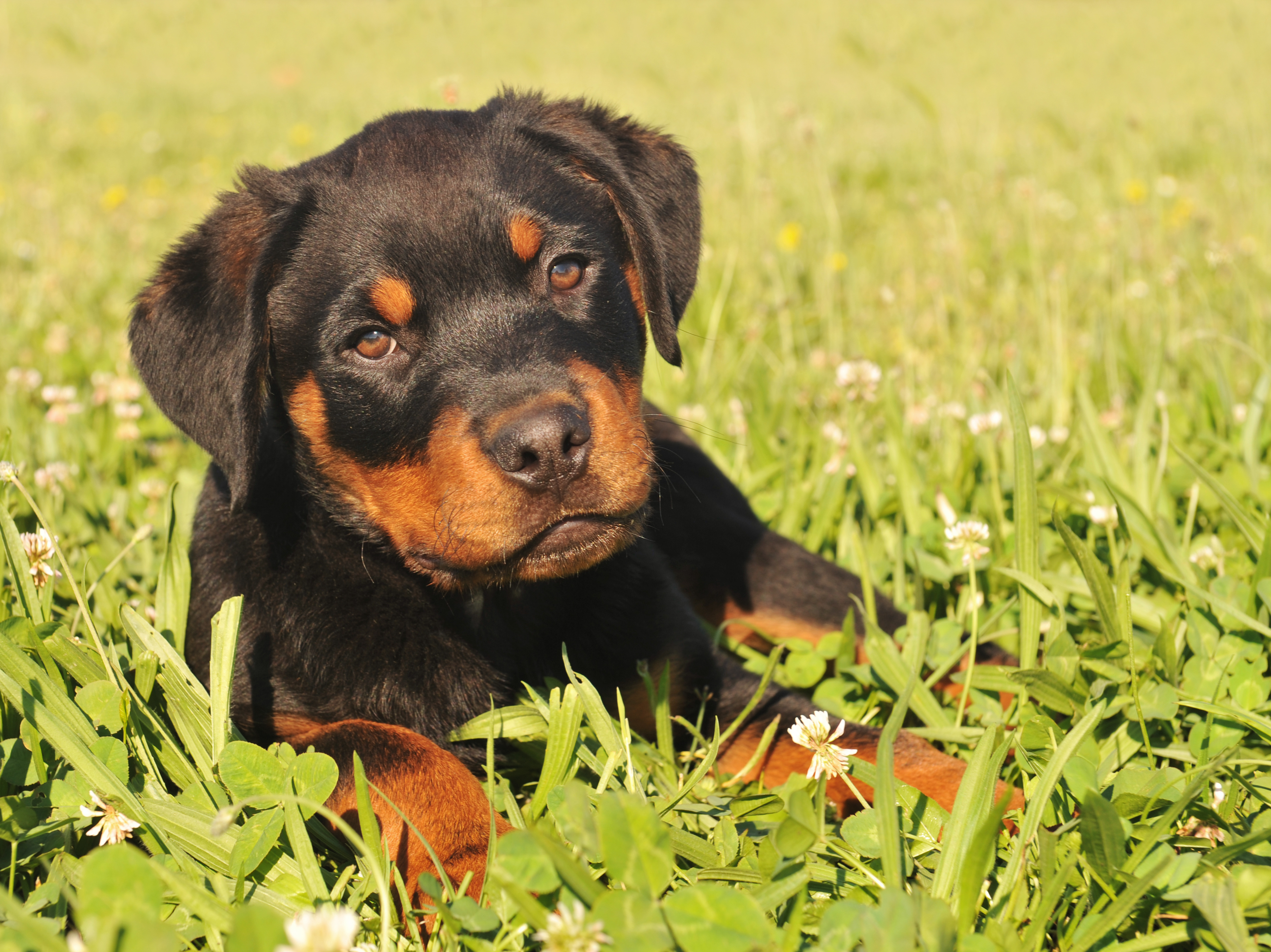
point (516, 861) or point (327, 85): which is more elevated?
point (327, 85)

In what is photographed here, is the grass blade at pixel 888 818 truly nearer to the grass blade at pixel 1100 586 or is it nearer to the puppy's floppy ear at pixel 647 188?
the grass blade at pixel 1100 586

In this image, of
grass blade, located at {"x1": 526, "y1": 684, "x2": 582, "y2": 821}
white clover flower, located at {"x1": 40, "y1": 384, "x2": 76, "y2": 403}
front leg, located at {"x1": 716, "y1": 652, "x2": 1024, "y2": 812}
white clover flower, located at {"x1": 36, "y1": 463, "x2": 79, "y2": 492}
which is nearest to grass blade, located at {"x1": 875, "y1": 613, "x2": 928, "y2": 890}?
front leg, located at {"x1": 716, "y1": 652, "x2": 1024, "y2": 812}

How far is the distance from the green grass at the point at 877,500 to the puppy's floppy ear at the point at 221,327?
0.83ft

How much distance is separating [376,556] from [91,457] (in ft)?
6.79

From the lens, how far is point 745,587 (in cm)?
317

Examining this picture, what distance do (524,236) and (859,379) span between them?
1400 millimetres

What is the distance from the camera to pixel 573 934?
132cm

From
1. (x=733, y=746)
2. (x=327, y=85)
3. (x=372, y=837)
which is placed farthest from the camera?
(x=327, y=85)

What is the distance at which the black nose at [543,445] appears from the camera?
6.29 ft

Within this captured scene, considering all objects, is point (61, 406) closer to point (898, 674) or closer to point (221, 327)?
point (221, 327)

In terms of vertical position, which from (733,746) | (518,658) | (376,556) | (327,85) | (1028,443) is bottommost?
(733,746)

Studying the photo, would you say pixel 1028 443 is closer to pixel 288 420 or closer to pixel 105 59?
pixel 288 420

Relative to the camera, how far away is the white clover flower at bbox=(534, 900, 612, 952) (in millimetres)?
1320

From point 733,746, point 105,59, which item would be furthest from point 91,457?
point 105,59
